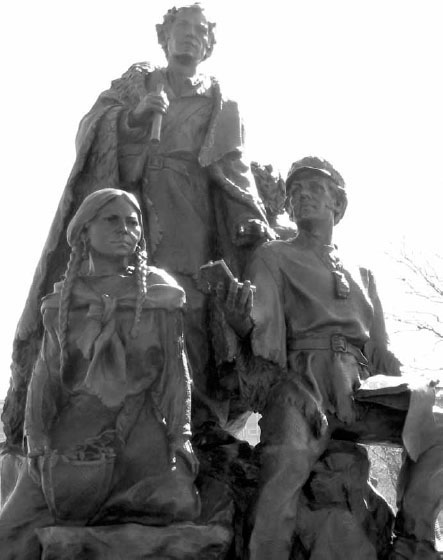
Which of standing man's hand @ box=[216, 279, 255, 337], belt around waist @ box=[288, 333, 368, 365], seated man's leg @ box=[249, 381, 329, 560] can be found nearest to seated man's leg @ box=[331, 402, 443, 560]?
seated man's leg @ box=[249, 381, 329, 560]

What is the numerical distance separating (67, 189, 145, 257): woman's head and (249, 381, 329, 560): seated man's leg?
3.48ft

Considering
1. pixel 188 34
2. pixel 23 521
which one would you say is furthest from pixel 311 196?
pixel 23 521

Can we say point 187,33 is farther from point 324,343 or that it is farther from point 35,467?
point 35,467

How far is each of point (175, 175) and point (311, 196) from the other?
981mm

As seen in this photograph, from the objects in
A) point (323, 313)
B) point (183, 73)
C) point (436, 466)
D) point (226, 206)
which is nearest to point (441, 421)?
point (436, 466)

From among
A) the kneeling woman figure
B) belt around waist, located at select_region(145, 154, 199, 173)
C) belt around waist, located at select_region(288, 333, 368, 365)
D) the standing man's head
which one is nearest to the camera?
the kneeling woman figure

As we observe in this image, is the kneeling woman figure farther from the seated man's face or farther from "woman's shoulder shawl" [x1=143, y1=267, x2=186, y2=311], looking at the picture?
the seated man's face

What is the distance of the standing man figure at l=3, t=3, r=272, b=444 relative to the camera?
18.6ft

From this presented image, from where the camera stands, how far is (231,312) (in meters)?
4.87

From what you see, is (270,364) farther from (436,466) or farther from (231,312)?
(436,466)

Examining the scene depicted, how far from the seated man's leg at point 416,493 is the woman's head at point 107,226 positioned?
1380mm

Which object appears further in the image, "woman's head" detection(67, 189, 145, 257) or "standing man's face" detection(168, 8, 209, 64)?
"standing man's face" detection(168, 8, 209, 64)

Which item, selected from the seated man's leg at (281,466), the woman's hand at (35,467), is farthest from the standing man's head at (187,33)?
the woman's hand at (35,467)

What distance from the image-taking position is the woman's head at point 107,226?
4.74 m
